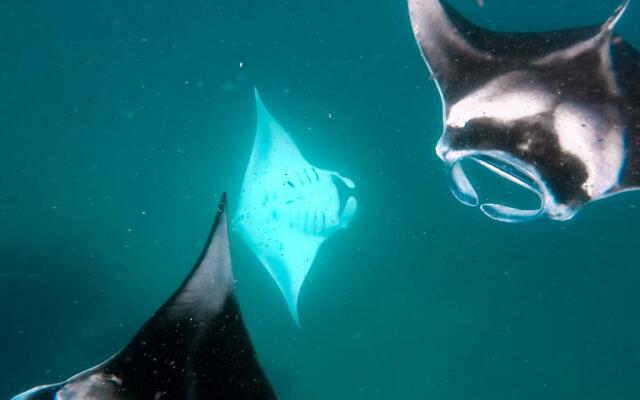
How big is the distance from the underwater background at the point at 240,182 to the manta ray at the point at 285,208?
2.60 meters

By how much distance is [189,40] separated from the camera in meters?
10.1

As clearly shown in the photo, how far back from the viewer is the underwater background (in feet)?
28.7

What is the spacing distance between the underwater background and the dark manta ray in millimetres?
6694

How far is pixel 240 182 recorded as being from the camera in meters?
8.87

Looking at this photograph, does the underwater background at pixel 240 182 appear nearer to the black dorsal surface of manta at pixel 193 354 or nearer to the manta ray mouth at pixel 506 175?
the manta ray mouth at pixel 506 175

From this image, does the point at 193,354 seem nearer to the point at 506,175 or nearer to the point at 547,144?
the point at 506,175

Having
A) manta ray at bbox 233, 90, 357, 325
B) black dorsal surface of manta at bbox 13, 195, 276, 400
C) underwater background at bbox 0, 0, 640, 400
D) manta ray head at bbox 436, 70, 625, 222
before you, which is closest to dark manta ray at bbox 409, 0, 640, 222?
manta ray head at bbox 436, 70, 625, 222

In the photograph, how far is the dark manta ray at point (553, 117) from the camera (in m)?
1.85

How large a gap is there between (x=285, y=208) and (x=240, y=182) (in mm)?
3679

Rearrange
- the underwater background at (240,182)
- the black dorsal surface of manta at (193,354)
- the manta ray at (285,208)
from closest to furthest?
the black dorsal surface of manta at (193,354), the manta ray at (285,208), the underwater background at (240,182)

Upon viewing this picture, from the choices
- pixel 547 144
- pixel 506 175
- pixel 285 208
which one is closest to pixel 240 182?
pixel 285 208

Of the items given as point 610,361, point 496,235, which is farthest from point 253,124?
point 610,361

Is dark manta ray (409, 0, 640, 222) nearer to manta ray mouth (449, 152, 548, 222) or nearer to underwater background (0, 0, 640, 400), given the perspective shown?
manta ray mouth (449, 152, 548, 222)


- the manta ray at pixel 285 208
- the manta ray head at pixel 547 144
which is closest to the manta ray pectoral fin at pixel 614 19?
the manta ray head at pixel 547 144
